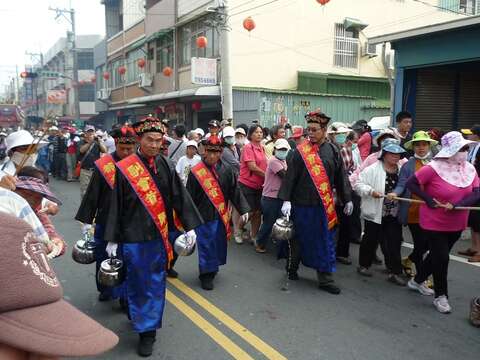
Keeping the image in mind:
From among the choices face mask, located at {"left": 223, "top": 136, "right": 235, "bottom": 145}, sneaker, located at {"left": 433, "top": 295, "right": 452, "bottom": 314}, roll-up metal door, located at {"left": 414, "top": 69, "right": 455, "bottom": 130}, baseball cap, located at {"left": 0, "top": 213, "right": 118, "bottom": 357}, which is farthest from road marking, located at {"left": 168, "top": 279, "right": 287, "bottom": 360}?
roll-up metal door, located at {"left": 414, "top": 69, "right": 455, "bottom": 130}

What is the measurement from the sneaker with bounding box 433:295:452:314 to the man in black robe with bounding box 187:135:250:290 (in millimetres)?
2301

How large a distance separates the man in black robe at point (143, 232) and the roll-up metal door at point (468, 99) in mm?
9319

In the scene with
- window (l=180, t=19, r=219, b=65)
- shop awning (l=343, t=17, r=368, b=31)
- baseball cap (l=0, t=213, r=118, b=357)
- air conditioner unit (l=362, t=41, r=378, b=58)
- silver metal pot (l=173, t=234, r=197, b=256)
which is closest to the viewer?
baseball cap (l=0, t=213, r=118, b=357)

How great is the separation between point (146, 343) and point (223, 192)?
7.31 ft

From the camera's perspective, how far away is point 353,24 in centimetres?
1827

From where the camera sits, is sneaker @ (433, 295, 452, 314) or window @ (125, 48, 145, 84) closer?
sneaker @ (433, 295, 452, 314)

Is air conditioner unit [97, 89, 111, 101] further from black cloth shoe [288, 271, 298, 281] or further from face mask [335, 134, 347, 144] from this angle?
black cloth shoe [288, 271, 298, 281]

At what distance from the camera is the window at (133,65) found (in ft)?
87.1

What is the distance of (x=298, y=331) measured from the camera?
3.90 metres

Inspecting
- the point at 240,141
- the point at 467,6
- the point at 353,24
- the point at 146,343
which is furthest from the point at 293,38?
the point at 146,343

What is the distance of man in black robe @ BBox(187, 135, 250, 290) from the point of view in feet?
16.7

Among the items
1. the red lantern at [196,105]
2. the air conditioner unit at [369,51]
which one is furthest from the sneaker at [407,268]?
the air conditioner unit at [369,51]

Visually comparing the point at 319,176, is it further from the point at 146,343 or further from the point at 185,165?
the point at 185,165

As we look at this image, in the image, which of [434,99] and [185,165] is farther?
[434,99]
